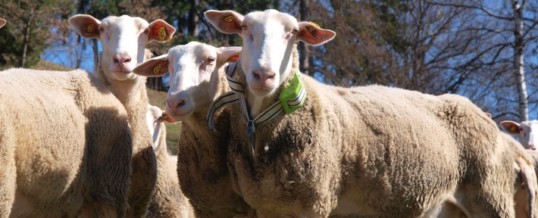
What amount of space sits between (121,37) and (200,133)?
141 centimetres

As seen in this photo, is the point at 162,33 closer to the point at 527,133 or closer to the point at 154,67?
the point at 154,67

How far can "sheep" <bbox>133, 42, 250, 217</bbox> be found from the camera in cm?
577

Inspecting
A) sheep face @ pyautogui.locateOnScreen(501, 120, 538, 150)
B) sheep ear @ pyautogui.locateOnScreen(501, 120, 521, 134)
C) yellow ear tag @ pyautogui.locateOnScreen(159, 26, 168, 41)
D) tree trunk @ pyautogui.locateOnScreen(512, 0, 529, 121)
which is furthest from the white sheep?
tree trunk @ pyautogui.locateOnScreen(512, 0, 529, 121)

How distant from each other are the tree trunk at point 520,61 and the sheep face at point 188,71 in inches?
479

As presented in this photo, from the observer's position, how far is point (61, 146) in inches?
233

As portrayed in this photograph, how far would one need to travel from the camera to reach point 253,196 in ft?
17.7

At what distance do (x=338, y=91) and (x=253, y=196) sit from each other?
1449 mm

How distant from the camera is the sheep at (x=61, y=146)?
5398 mm

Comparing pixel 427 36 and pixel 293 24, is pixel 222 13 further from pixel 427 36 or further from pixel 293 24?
pixel 427 36

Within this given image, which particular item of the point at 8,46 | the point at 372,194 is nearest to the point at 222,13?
the point at 372,194

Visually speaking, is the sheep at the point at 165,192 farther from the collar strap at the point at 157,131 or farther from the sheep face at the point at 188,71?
the sheep face at the point at 188,71

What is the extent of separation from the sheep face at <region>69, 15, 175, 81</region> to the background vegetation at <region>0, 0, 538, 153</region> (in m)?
11.7

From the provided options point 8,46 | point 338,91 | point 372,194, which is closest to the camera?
point 372,194

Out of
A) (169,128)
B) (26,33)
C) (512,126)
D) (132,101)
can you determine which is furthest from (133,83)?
(26,33)
